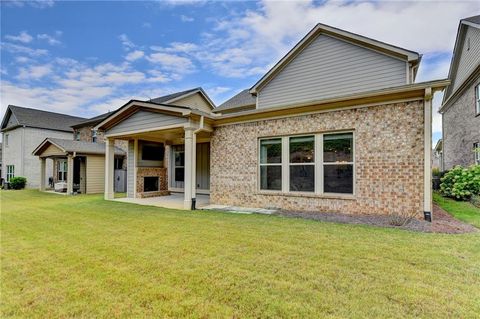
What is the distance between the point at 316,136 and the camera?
26.2 feet

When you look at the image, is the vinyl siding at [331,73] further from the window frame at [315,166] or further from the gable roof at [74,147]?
the gable roof at [74,147]

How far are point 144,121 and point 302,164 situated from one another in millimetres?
6657

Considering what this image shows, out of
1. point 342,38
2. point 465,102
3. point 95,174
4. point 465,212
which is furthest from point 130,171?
point 465,102

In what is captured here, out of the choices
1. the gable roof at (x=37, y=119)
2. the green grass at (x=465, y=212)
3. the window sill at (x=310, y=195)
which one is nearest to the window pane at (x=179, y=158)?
the window sill at (x=310, y=195)

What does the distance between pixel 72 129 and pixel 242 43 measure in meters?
19.1

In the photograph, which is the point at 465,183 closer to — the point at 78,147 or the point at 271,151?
the point at 271,151

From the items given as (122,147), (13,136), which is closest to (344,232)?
(122,147)

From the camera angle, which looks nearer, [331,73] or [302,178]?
[302,178]

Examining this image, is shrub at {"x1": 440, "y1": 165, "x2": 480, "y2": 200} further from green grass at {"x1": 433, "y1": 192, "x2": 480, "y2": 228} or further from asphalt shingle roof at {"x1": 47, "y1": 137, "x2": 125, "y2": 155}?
asphalt shingle roof at {"x1": 47, "y1": 137, "x2": 125, "y2": 155}

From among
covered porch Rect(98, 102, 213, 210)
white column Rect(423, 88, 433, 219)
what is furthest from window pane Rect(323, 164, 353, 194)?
covered porch Rect(98, 102, 213, 210)

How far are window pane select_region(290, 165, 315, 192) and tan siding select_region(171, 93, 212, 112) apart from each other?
11838mm

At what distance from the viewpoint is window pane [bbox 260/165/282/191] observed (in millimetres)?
8742

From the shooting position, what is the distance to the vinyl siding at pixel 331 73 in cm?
999

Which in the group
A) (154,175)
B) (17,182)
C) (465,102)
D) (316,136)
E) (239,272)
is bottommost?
(17,182)
